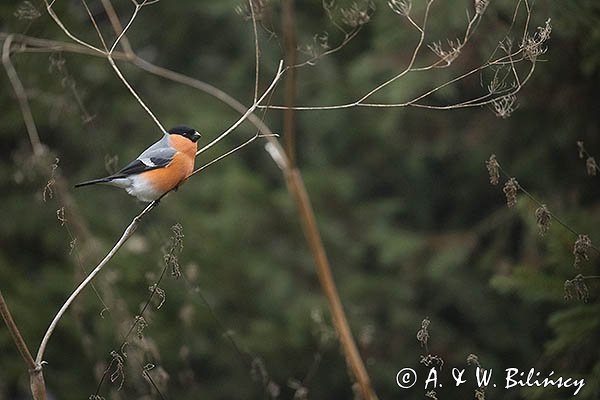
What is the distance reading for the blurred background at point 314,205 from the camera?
550cm

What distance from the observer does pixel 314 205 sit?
6.88m

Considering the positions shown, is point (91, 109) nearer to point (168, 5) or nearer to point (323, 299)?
point (168, 5)

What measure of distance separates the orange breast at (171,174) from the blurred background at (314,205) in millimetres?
2079

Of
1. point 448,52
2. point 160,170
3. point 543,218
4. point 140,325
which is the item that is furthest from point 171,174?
point 543,218

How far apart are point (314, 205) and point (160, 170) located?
13.2 ft

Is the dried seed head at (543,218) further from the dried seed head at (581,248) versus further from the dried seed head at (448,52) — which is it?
the dried seed head at (448,52)

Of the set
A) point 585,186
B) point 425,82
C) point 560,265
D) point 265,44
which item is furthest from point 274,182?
point 560,265

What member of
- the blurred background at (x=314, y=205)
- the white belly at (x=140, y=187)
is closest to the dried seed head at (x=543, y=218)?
the white belly at (x=140, y=187)

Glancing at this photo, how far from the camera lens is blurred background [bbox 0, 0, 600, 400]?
5.50m

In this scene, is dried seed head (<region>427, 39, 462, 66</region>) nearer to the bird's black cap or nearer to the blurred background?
the bird's black cap

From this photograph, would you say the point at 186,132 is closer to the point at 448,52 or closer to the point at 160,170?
the point at 160,170

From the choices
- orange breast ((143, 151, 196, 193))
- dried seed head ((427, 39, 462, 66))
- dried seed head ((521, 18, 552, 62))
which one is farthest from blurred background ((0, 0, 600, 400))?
dried seed head ((521, 18, 552, 62))

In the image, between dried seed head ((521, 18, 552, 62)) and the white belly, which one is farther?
the white belly

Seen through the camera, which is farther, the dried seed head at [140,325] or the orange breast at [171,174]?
the orange breast at [171,174]
